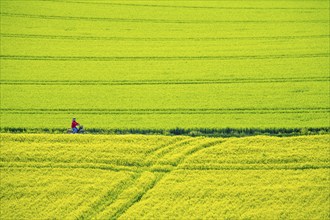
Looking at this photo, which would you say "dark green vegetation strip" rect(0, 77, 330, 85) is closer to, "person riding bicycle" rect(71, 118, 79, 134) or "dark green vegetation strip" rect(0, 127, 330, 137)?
"dark green vegetation strip" rect(0, 127, 330, 137)

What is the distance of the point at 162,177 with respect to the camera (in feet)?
42.3

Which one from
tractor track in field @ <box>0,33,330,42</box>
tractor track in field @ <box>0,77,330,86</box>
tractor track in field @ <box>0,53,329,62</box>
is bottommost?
tractor track in field @ <box>0,77,330,86</box>

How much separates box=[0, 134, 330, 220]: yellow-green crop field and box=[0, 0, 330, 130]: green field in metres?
1.30

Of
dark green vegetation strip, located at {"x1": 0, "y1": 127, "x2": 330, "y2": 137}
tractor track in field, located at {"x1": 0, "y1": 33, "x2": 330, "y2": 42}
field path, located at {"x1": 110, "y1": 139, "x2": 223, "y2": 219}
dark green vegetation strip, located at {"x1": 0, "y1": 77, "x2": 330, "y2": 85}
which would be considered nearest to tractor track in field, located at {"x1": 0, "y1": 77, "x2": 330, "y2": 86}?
dark green vegetation strip, located at {"x1": 0, "y1": 77, "x2": 330, "y2": 85}

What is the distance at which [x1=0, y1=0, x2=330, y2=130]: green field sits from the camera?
15961 mm

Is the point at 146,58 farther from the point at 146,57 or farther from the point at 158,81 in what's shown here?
the point at 158,81

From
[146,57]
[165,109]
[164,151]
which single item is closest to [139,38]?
[146,57]

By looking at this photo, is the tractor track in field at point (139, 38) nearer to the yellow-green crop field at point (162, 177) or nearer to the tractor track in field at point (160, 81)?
the tractor track in field at point (160, 81)

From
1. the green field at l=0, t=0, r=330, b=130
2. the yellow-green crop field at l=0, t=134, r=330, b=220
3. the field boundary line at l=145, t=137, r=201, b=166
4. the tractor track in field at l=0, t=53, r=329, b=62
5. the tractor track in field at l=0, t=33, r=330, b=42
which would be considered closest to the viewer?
the yellow-green crop field at l=0, t=134, r=330, b=220

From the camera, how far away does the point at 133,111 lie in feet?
53.1

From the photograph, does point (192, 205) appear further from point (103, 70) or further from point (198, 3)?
point (198, 3)

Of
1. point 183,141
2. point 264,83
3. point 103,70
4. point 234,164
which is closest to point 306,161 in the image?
point 234,164

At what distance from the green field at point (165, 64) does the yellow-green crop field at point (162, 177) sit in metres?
1.30

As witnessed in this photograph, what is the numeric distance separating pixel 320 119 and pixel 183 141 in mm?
5029
